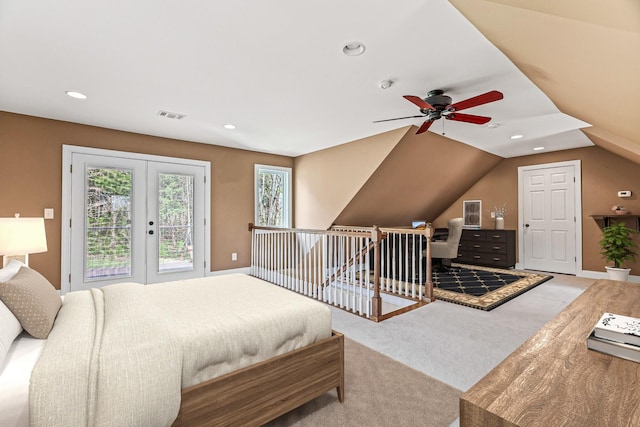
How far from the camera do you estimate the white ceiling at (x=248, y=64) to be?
6.20ft

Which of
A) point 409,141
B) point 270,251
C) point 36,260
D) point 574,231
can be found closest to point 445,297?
point 409,141

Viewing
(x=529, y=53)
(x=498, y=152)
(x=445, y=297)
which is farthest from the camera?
(x=498, y=152)

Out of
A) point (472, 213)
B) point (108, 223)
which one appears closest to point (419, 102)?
point (108, 223)

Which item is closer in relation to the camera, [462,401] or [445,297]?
[462,401]

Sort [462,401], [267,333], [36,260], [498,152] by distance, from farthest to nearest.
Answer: [498,152], [36,260], [267,333], [462,401]

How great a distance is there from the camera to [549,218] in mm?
5863

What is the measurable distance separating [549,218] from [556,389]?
20.8 ft

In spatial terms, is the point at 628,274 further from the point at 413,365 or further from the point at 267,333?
the point at 267,333

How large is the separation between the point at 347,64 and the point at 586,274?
5.91 m

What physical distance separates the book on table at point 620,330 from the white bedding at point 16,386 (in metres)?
2.07

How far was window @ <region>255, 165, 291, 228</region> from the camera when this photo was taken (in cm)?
587

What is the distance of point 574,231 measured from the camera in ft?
18.2

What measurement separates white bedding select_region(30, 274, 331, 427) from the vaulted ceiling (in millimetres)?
1798

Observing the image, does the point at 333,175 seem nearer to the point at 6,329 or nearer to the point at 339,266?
the point at 339,266
